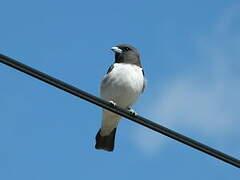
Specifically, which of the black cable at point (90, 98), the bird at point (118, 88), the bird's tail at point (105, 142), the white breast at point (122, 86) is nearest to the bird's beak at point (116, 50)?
the bird at point (118, 88)

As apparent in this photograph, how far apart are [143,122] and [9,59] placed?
1381 mm

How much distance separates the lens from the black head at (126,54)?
11.5 m

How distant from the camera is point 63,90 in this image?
6.05m

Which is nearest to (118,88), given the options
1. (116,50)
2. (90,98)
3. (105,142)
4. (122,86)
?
(122,86)

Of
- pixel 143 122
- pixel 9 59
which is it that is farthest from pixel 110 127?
pixel 9 59

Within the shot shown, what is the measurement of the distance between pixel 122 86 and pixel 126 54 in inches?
44.4

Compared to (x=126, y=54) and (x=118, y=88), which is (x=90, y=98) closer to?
(x=118, y=88)

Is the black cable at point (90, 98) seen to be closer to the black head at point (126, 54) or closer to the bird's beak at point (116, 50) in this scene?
the black head at point (126, 54)

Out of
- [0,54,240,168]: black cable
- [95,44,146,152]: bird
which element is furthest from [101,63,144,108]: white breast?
[0,54,240,168]: black cable

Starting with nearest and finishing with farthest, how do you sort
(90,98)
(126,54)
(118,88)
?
(90,98), (118,88), (126,54)

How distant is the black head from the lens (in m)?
11.5

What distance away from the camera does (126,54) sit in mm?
11625

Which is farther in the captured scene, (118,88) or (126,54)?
(126,54)

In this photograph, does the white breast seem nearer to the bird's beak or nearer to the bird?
the bird
